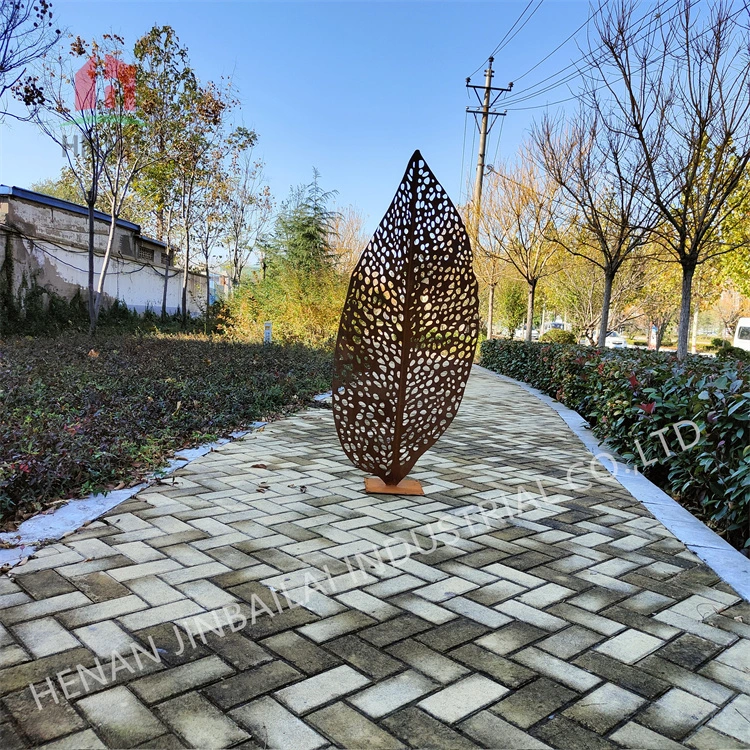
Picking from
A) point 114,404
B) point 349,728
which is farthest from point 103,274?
point 349,728

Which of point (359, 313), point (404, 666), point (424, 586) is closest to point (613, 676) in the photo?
point (404, 666)

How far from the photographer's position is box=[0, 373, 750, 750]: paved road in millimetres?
1799

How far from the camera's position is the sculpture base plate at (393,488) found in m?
4.24

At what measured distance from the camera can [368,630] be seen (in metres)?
2.35

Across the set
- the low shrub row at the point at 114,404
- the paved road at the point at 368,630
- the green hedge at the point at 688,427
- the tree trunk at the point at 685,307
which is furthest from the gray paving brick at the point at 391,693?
the tree trunk at the point at 685,307

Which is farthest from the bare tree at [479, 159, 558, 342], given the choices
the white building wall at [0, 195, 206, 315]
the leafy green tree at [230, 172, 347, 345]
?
the white building wall at [0, 195, 206, 315]

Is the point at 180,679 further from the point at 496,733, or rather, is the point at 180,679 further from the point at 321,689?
the point at 496,733

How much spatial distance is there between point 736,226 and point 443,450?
8.92 meters

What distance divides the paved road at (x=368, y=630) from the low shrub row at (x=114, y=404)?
1.73 feet

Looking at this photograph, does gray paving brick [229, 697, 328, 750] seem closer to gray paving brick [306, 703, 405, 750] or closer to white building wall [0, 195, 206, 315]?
gray paving brick [306, 703, 405, 750]

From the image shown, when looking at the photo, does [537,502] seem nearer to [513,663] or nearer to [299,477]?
[299,477]

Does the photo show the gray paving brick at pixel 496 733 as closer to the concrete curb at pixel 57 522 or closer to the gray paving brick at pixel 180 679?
the gray paving brick at pixel 180 679

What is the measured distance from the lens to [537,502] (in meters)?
4.18

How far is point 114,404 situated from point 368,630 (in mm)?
4373
